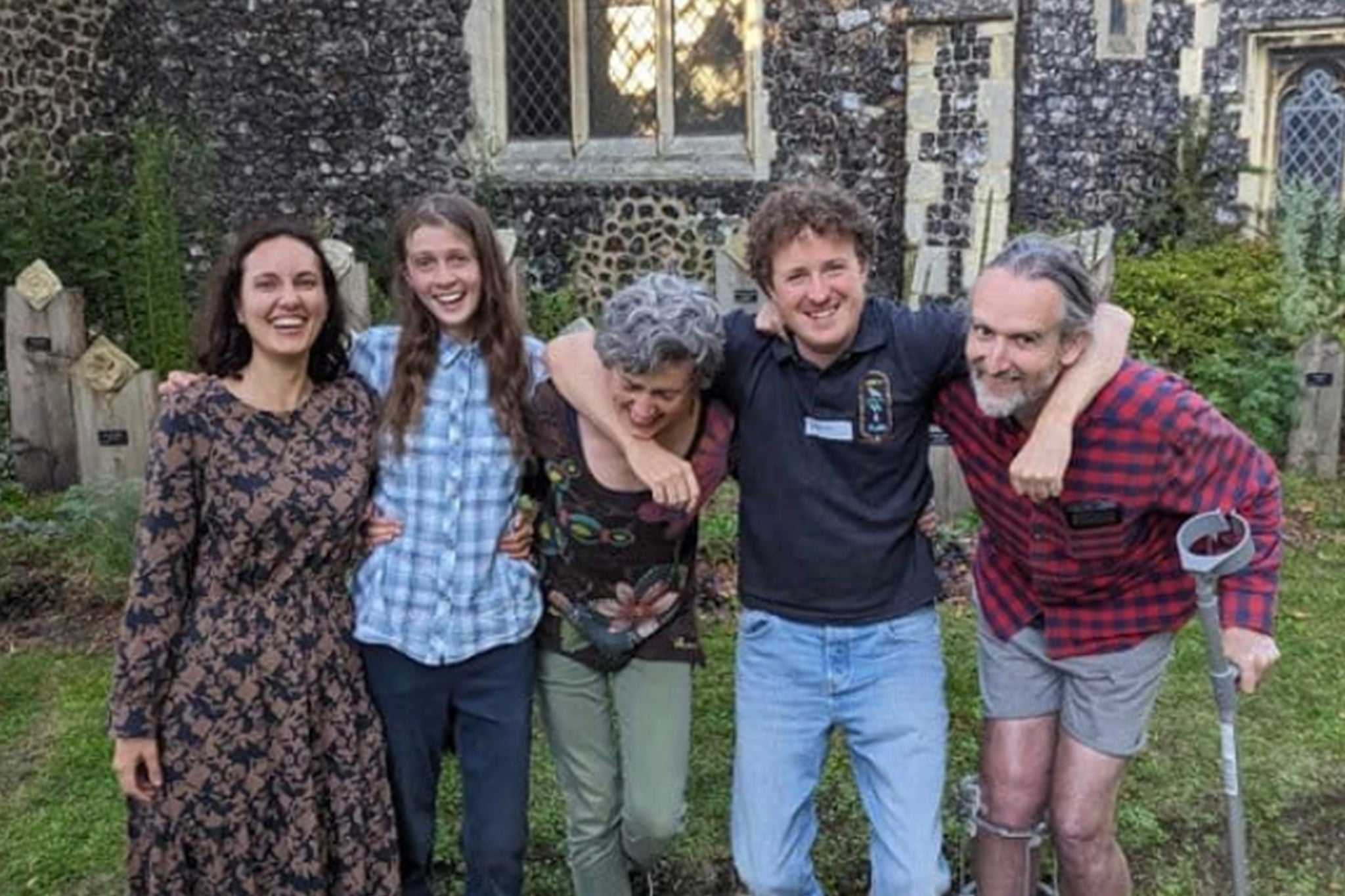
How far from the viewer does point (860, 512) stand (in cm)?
262

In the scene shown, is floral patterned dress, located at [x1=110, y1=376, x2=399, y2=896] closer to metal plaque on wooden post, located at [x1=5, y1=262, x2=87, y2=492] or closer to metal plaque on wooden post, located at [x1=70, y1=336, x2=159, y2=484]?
metal plaque on wooden post, located at [x1=70, y1=336, x2=159, y2=484]

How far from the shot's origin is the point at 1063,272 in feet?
7.98

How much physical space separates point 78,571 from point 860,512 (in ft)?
14.2

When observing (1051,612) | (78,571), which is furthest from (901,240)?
(1051,612)

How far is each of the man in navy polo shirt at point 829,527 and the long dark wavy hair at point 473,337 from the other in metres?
0.11

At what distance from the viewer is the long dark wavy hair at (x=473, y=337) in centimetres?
265

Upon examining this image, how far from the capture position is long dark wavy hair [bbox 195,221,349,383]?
2625 mm

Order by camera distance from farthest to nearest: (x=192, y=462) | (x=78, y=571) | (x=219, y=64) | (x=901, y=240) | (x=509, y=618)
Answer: (x=219, y=64)
(x=901, y=240)
(x=78, y=571)
(x=509, y=618)
(x=192, y=462)

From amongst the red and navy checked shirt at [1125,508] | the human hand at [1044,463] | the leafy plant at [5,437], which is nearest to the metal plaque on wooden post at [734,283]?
the leafy plant at [5,437]

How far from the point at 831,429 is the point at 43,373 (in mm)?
5842

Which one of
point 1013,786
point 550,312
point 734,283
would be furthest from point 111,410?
→ point 1013,786

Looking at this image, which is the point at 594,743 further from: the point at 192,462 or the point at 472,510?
the point at 192,462

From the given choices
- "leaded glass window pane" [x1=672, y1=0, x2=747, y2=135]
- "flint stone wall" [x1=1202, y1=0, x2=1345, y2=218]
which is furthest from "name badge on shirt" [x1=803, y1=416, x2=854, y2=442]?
"flint stone wall" [x1=1202, y1=0, x2=1345, y2=218]

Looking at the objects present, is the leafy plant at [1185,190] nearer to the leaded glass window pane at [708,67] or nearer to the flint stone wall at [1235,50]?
the flint stone wall at [1235,50]
